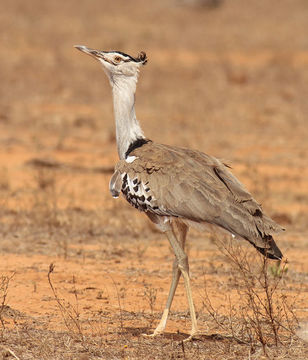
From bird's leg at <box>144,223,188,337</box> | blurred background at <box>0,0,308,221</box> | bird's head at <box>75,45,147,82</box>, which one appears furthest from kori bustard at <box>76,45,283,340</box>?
blurred background at <box>0,0,308,221</box>

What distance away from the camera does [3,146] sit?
10977 mm

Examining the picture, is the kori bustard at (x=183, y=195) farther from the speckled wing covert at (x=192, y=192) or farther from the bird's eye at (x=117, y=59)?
the bird's eye at (x=117, y=59)

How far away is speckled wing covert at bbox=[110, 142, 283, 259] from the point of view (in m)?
4.29

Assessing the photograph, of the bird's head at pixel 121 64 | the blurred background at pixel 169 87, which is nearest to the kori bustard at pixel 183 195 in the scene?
the bird's head at pixel 121 64

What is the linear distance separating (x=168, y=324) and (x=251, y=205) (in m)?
0.96

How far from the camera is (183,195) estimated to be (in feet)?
14.5

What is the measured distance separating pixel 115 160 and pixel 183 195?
620 cm

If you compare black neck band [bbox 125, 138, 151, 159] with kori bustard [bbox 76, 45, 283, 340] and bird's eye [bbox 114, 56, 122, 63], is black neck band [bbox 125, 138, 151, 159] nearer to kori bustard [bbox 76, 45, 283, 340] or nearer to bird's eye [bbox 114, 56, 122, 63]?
kori bustard [bbox 76, 45, 283, 340]

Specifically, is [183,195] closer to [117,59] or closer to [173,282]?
[173,282]

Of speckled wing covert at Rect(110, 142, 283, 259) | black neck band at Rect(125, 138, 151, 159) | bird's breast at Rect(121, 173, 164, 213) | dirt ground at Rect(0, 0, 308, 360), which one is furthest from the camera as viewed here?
black neck band at Rect(125, 138, 151, 159)

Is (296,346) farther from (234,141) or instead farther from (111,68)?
(234,141)

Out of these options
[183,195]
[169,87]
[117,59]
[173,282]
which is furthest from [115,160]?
[183,195]

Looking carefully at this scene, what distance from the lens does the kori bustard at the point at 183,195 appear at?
430cm

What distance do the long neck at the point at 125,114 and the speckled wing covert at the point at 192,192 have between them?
18cm
